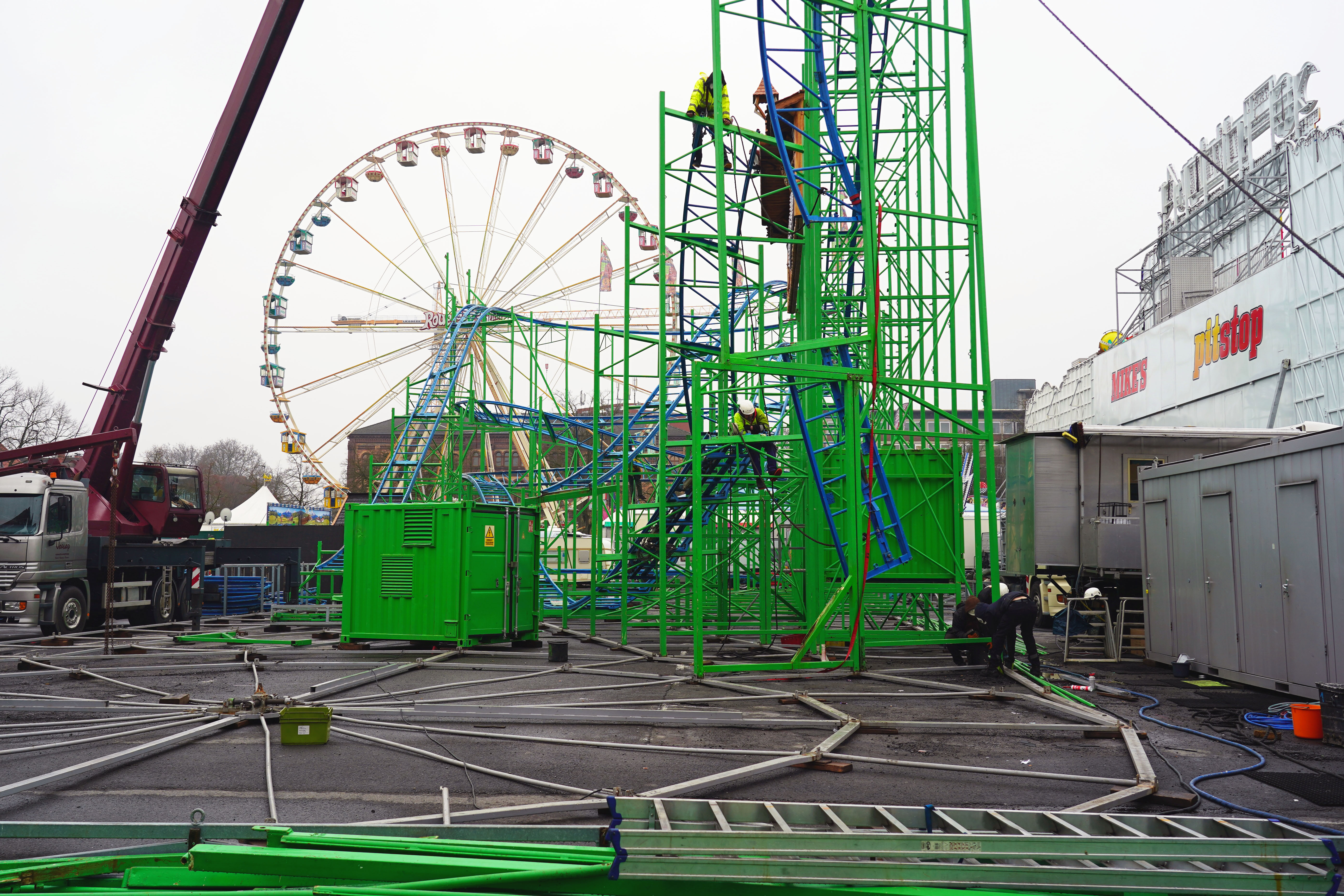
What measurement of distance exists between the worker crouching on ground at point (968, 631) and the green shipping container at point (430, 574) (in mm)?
6546

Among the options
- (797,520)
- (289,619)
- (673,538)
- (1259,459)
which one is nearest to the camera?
(1259,459)

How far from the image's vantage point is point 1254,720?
932 cm

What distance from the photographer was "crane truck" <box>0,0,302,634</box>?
17.4m

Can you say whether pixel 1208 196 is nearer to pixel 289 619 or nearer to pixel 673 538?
pixel 673 538

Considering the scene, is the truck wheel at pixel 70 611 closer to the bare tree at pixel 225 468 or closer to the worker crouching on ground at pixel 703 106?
the worker crouching on ground at pixel 703 106

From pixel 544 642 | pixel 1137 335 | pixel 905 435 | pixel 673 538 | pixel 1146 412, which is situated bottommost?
pixel 544 642

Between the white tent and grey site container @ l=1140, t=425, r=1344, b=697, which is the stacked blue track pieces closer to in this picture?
the white tent

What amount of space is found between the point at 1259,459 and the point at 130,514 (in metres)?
21.0

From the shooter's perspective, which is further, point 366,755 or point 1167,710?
point 1167,710

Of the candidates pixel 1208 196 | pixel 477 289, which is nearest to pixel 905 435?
pixel 477 289

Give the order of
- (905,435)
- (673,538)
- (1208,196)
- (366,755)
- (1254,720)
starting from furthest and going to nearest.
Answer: (1208,196), (673,538), (905,435), (1254,720), (366,755)

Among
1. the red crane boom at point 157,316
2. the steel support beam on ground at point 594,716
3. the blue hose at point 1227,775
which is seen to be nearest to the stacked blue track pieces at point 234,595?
the red crane boom at point 157,316

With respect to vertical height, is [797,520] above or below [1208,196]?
below

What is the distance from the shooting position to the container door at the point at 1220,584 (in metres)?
11.6
